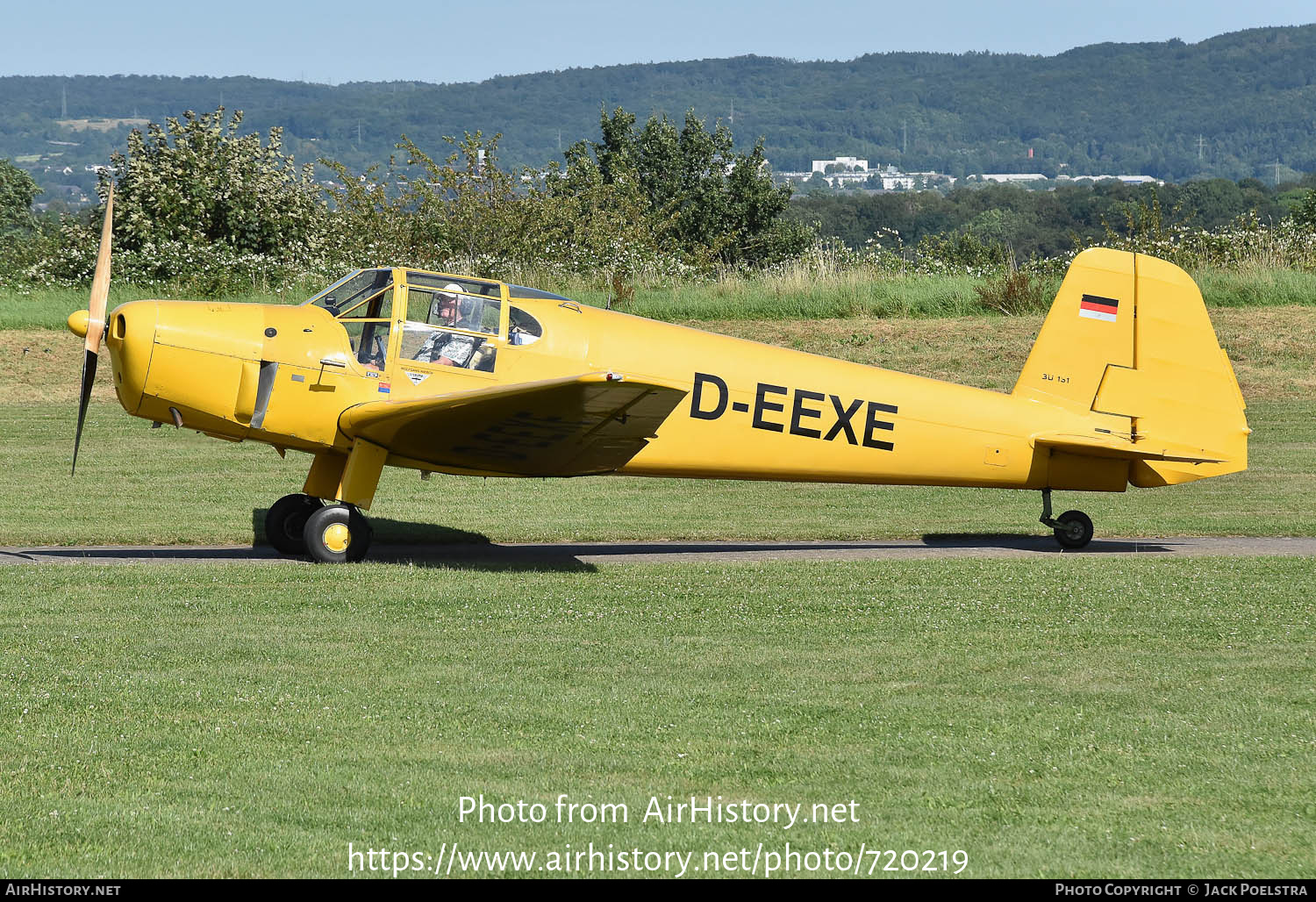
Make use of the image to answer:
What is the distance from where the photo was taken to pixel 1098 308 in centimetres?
1426

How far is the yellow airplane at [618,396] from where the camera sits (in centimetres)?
1211

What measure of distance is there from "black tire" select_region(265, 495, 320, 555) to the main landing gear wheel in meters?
0.77

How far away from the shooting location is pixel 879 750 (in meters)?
6.91

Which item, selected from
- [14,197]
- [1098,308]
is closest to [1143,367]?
[1098,308]

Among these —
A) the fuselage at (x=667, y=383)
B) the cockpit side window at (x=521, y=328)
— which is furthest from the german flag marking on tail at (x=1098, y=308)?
the cockpit side window at (x=521, y=328)

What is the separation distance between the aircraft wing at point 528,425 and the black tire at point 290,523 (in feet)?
4.30

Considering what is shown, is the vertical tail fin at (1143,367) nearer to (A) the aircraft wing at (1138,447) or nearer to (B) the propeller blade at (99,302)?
(A) the aircraft wing at (1138,447)

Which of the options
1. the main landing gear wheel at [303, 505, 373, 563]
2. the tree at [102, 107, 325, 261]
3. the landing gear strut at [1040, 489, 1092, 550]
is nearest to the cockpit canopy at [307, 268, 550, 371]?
the main landing gear wheel at [303, 505, 373, 563]

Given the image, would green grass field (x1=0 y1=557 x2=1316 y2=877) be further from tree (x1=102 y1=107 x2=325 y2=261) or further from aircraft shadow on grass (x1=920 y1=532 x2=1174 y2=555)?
tree (x1=102 y1=107 x2=325 y2=261)

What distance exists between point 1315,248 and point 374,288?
90.3ft

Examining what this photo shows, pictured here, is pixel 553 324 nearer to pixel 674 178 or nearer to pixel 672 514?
pixel 672 514

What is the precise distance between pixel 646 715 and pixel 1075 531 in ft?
27.5

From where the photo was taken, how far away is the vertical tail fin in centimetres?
1403

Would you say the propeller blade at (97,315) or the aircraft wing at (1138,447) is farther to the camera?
the aircraft wing at (1138,447)
